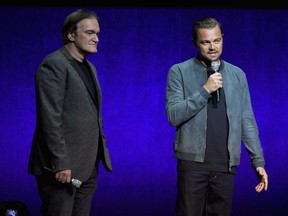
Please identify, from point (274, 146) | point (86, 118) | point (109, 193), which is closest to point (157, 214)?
point (109, 193)

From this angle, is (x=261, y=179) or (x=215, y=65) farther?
(x=261, y=179)

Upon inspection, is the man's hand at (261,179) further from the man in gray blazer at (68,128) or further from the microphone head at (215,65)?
the man in gray blazer at (68,128)

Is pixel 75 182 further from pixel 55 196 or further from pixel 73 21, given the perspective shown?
pixel 73 21

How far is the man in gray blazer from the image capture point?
228cm

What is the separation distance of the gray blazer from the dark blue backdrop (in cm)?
144

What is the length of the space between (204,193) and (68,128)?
0.60 m

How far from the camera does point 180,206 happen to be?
2.49 meters

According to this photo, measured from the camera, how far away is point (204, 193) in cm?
248

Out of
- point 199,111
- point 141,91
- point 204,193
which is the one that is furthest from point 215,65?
point 141,91

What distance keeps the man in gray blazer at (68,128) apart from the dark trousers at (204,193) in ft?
1.05

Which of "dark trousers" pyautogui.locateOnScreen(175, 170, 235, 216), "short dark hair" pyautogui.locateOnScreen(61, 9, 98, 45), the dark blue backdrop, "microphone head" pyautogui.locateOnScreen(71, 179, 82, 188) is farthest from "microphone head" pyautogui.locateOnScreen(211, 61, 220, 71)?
the dark blue backdrop

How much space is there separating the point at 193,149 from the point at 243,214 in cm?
163

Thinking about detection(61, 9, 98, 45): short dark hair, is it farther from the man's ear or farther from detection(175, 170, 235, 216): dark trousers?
detection(175, 170, 235, 216): dark trousers

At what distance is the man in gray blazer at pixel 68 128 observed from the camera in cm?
228
